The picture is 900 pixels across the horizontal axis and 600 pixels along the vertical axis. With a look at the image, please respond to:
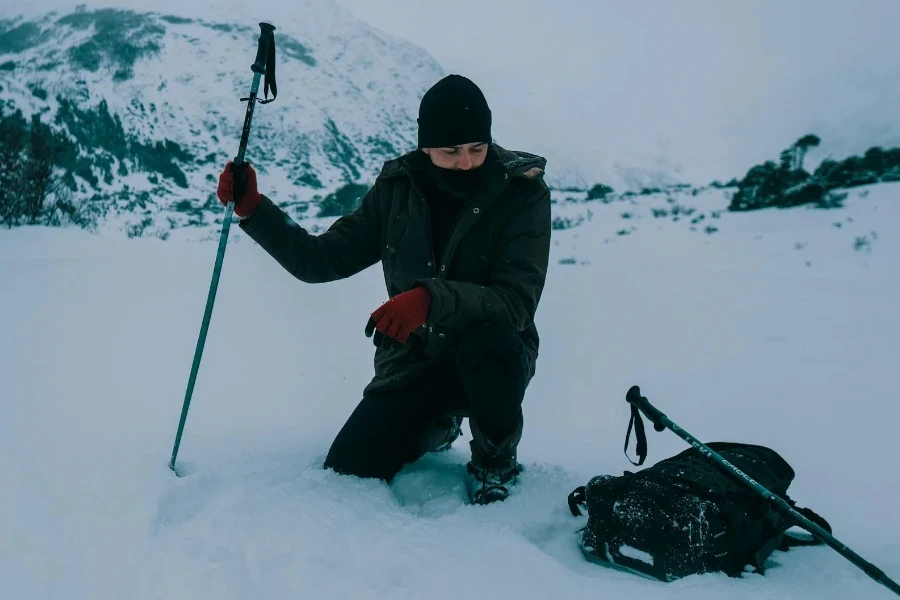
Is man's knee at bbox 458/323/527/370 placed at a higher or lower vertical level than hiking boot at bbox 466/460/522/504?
higher

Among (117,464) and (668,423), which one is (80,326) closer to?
(117,464)

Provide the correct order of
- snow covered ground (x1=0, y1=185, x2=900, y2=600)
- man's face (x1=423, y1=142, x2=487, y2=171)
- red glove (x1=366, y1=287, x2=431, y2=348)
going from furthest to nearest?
1. man's face (x1=423, y1=142, x2=487, y2=171)
2. red glove (x1=366, y1=287, x2=431, y2=348)
3. snow covered ground (x1=0, y1=185, x2=900, y2=600)

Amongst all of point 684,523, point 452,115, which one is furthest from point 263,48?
point 684,523

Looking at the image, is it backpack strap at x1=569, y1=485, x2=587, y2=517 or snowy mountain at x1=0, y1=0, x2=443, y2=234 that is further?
snowy mountain at x1=0, y1=0, x2=443, y2=234

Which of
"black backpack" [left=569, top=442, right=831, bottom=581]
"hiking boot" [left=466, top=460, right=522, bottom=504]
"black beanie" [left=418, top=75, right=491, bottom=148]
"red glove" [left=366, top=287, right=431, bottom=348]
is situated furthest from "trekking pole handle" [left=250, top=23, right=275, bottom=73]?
"black backpack" [left=569, top=442, right=831, bottom=581]

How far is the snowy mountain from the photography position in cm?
2705

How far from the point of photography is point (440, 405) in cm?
208

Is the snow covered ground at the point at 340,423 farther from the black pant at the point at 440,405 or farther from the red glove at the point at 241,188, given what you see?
the red glove at the point at 241,188

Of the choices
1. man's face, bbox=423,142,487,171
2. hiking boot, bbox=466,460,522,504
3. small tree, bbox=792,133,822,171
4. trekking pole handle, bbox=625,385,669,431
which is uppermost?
small tree, bbox=792,133,822,171

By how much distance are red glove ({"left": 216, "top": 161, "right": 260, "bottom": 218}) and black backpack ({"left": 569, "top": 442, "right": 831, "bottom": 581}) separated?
142cm

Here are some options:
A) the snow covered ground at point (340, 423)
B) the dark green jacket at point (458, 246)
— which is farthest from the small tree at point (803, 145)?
the dark green jacket at point (458, 246)

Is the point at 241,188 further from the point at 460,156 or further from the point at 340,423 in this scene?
the point at 340,423

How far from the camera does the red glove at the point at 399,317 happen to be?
160cm

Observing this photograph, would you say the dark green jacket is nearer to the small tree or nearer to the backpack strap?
the backpack strap
